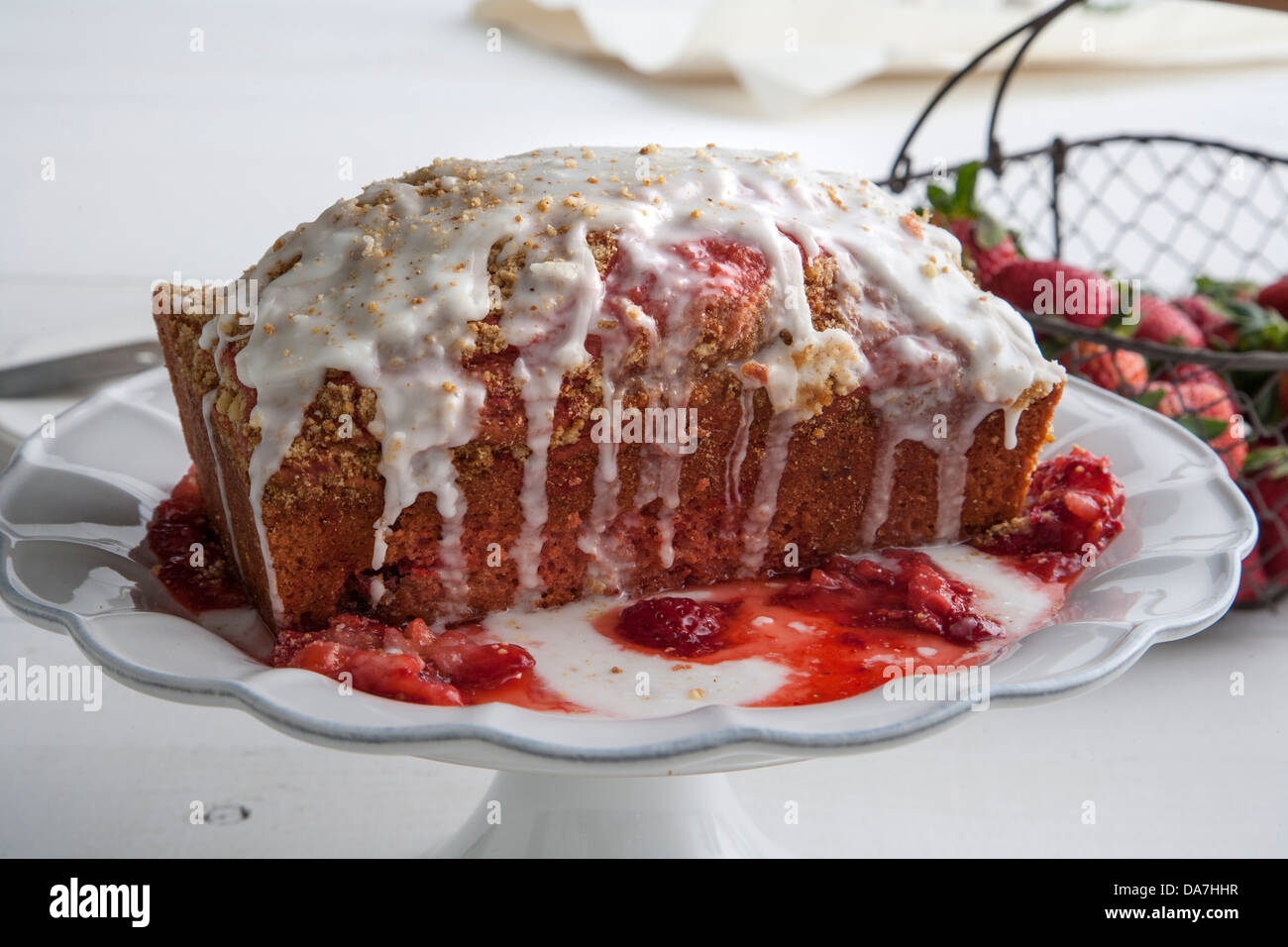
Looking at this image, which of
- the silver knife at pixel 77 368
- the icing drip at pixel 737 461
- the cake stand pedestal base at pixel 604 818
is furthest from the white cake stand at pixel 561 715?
the silver knife at pixel 77 368

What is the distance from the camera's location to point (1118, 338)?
203 centimetres

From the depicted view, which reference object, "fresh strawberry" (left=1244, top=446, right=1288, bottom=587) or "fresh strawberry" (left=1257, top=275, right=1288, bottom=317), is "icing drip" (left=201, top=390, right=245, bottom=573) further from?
"fresh strawberry" (left=1257, top=275, right=1288, bottom=317)

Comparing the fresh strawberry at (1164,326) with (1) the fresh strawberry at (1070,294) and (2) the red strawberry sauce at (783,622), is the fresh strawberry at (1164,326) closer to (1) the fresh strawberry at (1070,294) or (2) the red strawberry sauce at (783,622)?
(1) the fresh strawberry at (1070,294)

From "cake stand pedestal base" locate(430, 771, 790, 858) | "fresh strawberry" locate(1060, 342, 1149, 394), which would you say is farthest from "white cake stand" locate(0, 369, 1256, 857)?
"fresh strawberry" locate(1060, 342, 1149, 394)

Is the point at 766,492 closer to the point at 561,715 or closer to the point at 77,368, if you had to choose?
the point at 561,715

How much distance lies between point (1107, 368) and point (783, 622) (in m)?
1.16

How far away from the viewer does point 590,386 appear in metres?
1.55

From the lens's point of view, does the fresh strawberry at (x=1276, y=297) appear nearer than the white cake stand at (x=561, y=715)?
No

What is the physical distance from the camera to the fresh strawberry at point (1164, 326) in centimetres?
245

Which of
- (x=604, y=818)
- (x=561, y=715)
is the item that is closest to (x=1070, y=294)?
(x=604, y=818)

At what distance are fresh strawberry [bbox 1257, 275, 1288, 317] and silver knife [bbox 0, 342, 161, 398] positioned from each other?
229 cm

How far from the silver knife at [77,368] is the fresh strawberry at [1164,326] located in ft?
6.36

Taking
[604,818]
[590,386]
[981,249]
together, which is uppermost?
[981,249]

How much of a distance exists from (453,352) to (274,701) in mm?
460
